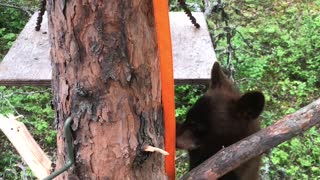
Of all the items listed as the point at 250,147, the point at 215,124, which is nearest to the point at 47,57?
the point at 215,124

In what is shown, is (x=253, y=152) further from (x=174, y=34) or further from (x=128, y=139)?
(x=174, y=34)

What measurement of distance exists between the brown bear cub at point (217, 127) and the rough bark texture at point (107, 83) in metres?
0.87

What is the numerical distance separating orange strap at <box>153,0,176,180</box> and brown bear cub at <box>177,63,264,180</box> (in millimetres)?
742

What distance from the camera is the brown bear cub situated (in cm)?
277

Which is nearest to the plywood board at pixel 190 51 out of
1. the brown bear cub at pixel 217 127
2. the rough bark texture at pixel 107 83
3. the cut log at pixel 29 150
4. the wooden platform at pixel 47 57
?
the wooden platform at pixel 47 57

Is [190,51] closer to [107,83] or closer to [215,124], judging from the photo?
[215,124]

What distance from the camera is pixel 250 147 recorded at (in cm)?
211

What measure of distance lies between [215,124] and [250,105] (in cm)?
20

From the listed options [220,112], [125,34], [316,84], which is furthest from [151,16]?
[316,84]

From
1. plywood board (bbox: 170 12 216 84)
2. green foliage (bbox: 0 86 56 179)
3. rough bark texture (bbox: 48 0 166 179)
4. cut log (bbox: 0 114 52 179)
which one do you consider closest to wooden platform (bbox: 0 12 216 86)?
plywood board (bbox: 170 12 216 84)

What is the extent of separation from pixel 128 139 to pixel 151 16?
0.39 meters

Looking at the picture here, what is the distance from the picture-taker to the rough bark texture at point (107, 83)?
1680 millimetres

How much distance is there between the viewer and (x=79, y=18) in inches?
66.0

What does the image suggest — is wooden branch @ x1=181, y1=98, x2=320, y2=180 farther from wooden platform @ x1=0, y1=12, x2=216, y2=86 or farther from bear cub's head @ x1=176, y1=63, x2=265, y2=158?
wooden platform @ x1=0, y1=12, x2=216, y2=86
